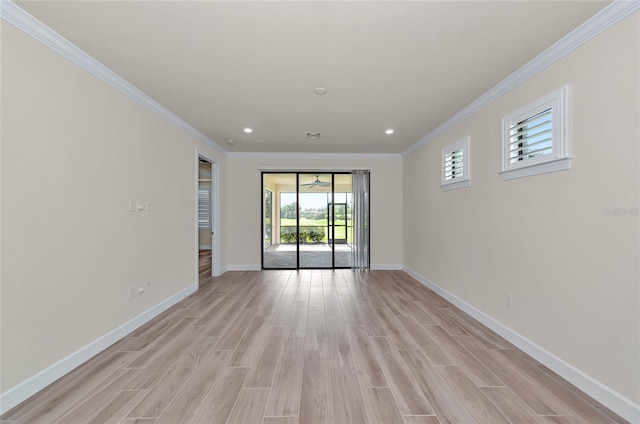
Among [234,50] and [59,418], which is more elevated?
[234,50]

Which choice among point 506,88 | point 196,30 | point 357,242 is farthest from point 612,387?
point 357,242

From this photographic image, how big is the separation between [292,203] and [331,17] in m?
4.64

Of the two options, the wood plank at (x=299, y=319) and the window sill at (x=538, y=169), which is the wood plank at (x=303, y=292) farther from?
the window sill at (x=538, y=169)

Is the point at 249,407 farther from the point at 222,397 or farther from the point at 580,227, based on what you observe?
the point at 580,227

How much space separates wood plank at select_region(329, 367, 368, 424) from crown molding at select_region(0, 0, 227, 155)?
316 centimetres

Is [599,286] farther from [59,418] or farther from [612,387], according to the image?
[59,418]

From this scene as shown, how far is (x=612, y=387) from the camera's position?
1748mm

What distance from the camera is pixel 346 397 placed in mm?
1858

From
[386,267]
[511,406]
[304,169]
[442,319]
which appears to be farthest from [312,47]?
[386,267]

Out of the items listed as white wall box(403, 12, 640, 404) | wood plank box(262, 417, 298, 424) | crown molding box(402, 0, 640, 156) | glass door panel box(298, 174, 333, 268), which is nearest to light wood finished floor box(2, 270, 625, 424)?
wood plank box(262, 417, 298, 424)

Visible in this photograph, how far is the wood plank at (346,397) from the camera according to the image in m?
1.68

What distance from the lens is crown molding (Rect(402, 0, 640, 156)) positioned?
5.53 ft

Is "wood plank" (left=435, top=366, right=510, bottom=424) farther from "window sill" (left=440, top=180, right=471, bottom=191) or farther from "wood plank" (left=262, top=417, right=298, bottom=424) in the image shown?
"window sill" (left=440, top=180, right=471, bottom=191)

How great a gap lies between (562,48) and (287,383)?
3.18 meters
